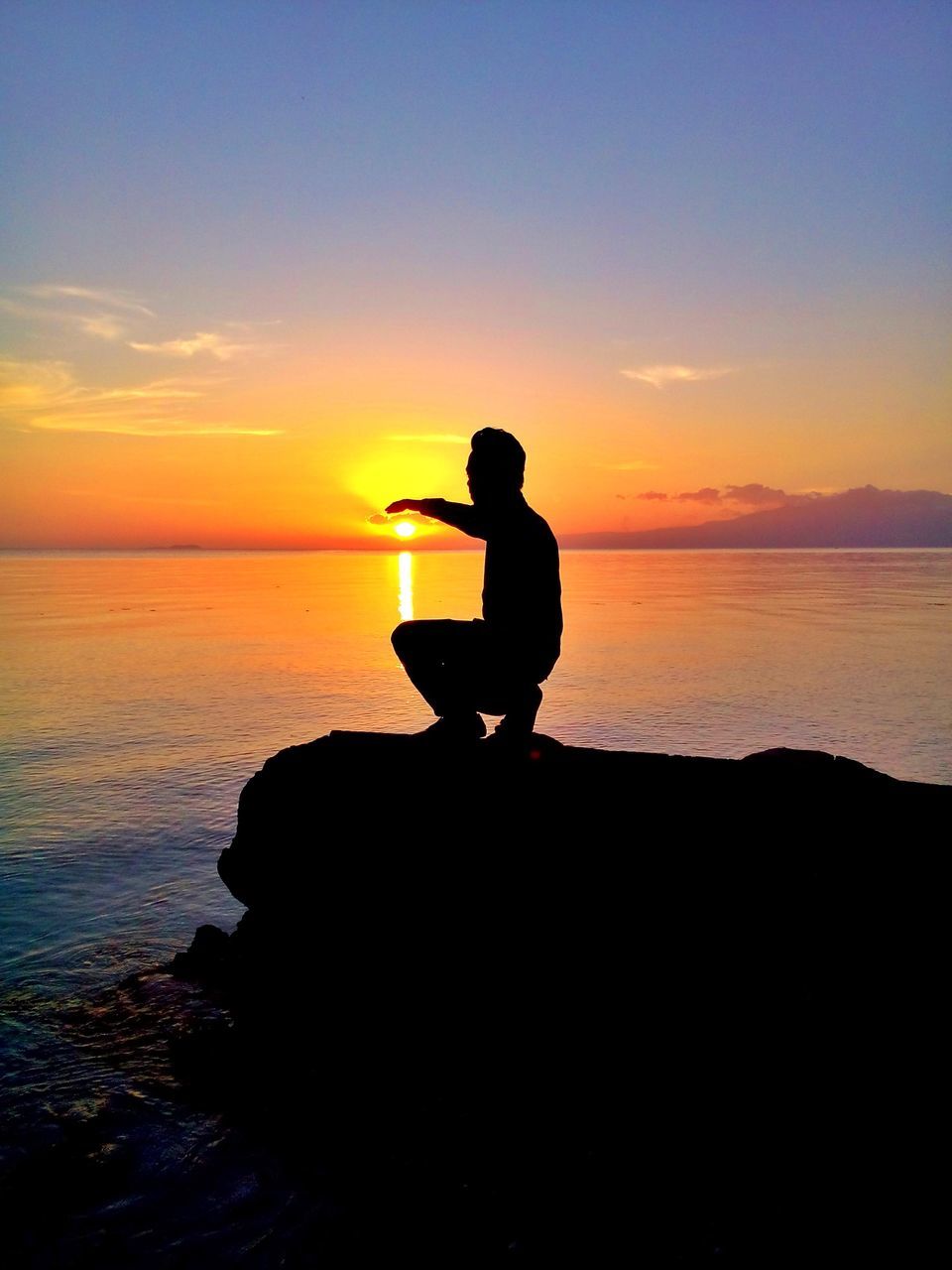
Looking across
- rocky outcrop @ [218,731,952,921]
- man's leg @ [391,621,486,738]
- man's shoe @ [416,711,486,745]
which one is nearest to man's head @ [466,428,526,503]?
man's leg @ [391,621,486,738]

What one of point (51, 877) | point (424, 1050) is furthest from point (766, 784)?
point (51, 877)

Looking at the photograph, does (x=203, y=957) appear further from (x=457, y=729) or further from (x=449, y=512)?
(x=449, y=512)

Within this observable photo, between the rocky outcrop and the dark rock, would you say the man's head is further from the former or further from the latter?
the dark rock

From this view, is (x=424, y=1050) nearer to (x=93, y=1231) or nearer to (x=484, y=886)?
(x=484, y=886)

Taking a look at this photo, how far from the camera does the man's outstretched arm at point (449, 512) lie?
646cm

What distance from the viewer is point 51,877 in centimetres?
1137

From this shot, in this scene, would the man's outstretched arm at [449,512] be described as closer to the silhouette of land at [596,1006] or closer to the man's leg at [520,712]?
the man's leg at [520,712]

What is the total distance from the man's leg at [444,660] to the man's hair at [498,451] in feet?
3.99

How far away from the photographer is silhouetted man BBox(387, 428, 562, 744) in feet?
21.0

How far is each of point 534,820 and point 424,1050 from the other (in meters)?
2.06

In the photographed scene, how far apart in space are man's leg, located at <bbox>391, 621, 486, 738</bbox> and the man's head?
3.42 feet

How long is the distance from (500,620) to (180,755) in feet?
44.0

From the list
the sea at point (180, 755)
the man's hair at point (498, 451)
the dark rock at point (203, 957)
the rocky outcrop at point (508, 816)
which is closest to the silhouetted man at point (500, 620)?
the man's hair at point (498, 451)

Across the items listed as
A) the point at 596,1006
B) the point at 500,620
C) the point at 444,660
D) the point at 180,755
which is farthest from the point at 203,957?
the point at 180,755
